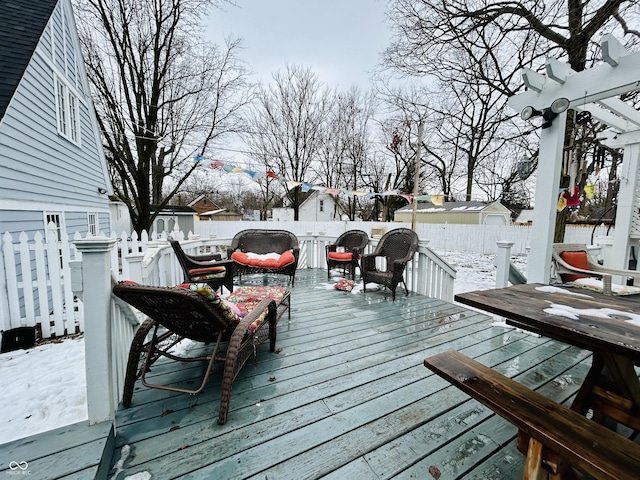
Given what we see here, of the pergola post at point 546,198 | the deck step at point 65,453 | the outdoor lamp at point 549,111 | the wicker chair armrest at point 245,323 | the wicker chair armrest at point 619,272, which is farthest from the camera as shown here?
the wicker chair armrest at point 619,272

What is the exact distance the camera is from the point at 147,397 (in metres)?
1.81

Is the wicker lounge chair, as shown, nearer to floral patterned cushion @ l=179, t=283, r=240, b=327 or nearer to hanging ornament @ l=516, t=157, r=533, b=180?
hanging ornament @ l=516, t=157, r=533, b=180

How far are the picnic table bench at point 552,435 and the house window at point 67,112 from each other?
756 cm

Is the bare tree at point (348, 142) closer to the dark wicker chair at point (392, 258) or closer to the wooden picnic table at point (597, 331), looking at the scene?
the dark wicker chair at point (392, 258)

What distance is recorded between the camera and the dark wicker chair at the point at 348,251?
493cm

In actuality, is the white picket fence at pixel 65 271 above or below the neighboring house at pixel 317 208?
below

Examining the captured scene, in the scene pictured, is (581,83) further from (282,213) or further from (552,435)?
(282,213)

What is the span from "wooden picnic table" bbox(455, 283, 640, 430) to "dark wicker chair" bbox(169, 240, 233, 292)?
2.87 m

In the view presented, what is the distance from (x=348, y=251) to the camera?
5621mm

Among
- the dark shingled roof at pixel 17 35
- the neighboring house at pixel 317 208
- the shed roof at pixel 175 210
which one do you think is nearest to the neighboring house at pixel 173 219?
the shed roof at pixel 175 210

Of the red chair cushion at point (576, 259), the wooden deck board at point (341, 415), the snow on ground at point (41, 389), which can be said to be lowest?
the snow on ground at point (41, 389)

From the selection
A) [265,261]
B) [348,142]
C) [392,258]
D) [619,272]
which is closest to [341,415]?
[265,261]

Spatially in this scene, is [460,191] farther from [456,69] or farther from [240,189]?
[240,189]

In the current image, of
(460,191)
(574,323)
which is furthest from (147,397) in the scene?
(460,191)
